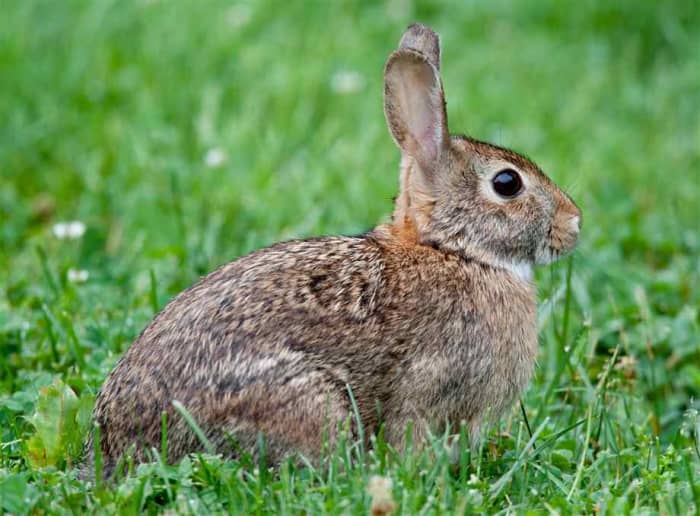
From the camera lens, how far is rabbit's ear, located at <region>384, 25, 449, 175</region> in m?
4.75

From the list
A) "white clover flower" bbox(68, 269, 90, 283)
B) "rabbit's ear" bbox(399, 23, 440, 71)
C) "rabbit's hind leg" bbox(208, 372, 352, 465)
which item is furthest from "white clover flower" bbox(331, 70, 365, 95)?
"rabbit's hind leg" bbox(208, 372, 352, 465)

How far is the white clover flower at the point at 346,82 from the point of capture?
26.4 ft

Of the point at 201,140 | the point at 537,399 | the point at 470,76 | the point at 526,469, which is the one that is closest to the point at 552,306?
the point at 537,399

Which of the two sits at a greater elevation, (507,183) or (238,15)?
(238,15)

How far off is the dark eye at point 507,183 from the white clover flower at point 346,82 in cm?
326

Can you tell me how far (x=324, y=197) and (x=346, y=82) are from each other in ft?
4.54

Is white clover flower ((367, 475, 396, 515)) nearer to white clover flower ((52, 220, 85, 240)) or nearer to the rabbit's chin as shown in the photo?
the rabbit's chin

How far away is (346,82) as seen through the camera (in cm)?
812

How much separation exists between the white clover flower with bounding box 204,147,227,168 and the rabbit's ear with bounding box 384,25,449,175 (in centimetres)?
225

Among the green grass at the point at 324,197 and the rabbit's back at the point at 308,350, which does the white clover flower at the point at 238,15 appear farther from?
the rabbit's back at the point at 308,350

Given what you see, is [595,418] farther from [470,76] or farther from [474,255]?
[470,76]

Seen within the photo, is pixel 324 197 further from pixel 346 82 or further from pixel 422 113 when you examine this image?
pixel 422 113

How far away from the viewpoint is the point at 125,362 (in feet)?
14.0

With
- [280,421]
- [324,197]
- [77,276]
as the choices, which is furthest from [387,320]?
[324,197]
